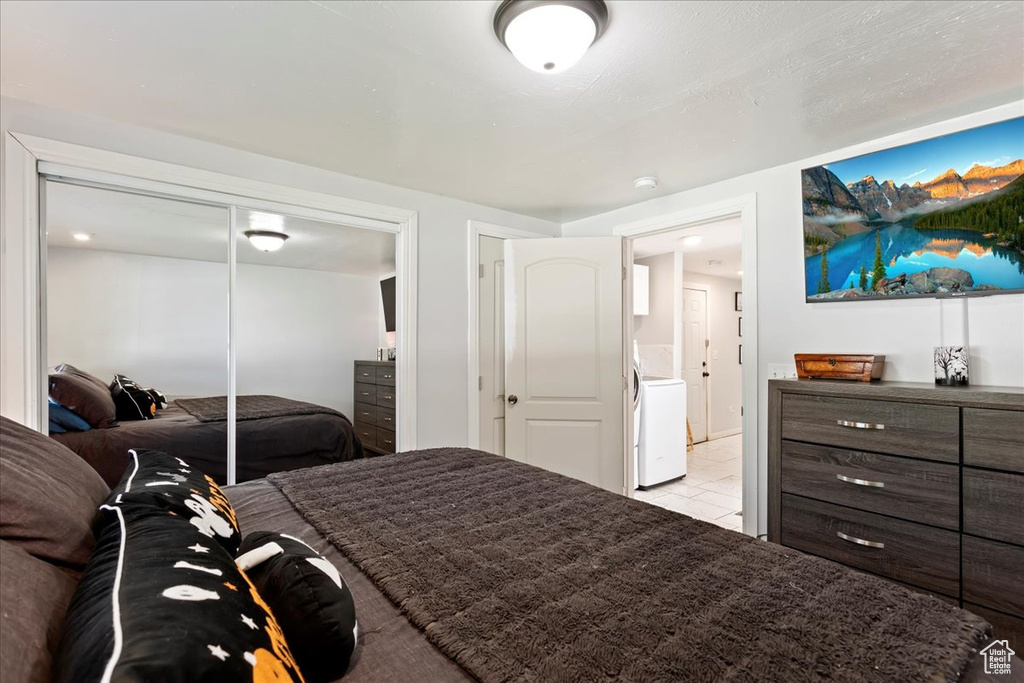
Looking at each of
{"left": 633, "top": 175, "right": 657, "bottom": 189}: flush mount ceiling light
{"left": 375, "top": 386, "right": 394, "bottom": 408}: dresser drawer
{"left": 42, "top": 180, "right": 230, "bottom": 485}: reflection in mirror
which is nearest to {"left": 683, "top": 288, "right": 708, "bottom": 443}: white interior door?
{"left": 633, "top": 175, "right": 657, "bottom": 189}: flush mount ceiling light

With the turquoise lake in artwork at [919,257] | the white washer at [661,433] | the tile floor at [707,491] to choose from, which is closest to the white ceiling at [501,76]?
the turquoise lake in artwork at [919,257]

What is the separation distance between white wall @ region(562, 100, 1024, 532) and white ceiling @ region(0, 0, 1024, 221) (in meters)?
0.13

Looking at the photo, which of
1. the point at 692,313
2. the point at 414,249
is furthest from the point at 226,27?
the point at 692,313

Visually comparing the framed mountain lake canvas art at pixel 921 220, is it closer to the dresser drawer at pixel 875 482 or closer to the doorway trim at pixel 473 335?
the dresser drawer at pixel 875 482

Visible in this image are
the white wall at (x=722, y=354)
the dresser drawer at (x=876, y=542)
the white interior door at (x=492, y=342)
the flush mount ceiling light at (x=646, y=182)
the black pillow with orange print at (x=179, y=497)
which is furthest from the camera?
the white wall at (x=722, y=354)

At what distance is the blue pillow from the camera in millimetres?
2080

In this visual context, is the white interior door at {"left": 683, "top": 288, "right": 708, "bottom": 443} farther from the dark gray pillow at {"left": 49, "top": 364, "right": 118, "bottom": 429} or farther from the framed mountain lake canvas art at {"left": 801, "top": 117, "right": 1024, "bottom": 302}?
the dark gray pillow at {"left": 49, "top": 364, "right": 118, "bottom": 429}

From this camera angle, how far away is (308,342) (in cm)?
283

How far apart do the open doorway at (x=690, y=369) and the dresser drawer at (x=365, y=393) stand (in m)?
2.28

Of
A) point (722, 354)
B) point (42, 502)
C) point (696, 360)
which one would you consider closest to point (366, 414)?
point (42, 502)

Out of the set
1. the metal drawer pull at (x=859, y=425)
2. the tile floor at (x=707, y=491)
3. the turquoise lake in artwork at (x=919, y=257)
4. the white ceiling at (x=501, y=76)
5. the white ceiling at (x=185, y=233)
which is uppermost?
the white ceiling at (x=501, y=76)

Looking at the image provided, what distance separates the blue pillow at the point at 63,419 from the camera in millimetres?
2080

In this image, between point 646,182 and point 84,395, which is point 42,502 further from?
point 646,182

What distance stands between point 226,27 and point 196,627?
1801 millimetres
